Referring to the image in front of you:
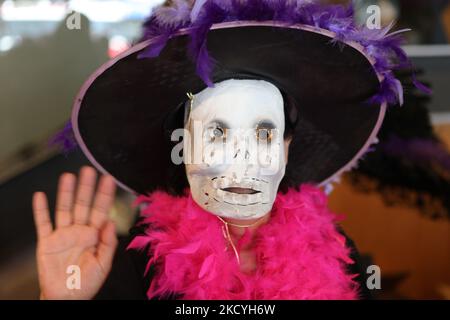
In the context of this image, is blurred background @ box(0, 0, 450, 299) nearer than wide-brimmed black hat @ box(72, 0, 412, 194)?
No

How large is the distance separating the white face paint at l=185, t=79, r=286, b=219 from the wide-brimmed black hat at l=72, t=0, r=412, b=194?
4 centimetres

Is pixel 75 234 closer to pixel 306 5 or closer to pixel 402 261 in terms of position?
pixel 306 5

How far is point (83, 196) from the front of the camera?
2.75 feet

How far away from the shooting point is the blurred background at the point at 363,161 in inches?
55.3

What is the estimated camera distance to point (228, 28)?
71 cm

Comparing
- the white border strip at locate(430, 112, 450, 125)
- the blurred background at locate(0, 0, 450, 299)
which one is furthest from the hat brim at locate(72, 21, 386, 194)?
the white border strip at locate(430, 112, 450, 125)

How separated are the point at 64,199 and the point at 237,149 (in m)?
0.34

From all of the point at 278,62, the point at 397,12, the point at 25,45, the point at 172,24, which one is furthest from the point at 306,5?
the point at 25,45

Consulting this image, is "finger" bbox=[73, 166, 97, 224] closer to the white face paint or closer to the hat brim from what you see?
the hat brim

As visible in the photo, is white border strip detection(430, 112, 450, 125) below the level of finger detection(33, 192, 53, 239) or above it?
above

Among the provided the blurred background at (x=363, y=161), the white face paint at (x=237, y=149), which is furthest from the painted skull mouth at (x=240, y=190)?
the blurred background at (x=363, y=161)

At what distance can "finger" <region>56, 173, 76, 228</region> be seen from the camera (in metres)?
0.82

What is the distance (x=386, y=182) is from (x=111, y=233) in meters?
0.98

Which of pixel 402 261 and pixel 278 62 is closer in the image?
pixel 278 62
